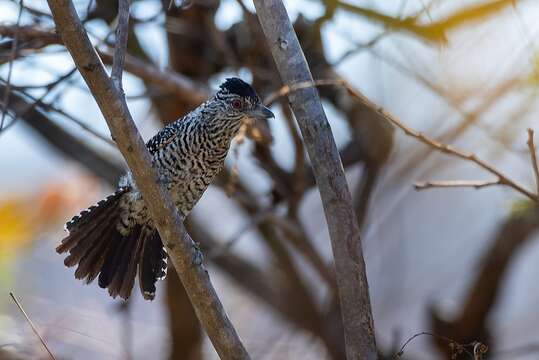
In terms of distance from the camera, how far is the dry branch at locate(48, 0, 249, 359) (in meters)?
2.62

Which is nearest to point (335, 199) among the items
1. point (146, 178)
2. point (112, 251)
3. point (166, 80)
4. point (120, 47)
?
point (146, 178)

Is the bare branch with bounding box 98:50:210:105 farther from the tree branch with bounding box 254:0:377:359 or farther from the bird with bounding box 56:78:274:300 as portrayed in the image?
the tree branch with bounding box 254:0:377:359

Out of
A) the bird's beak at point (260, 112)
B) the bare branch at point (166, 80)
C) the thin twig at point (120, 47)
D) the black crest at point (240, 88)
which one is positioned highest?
A: the bare branch at point (166, 80)

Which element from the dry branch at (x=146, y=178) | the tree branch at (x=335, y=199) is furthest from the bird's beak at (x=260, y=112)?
the dry branch at (x=146, y=178)

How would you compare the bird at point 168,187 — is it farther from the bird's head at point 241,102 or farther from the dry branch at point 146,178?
the dry branch at point 146,178

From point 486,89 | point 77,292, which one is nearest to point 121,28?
point 486,89

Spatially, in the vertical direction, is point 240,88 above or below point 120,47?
above

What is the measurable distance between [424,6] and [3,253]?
275 centimetres

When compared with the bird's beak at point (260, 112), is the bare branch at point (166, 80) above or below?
above

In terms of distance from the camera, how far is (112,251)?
4156mm

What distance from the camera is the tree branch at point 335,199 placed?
2928 mm

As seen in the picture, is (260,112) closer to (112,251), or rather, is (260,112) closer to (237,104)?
(237,104)

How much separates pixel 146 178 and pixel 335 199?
643 mm

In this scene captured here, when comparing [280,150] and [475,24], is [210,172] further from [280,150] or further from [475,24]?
[280,150]
